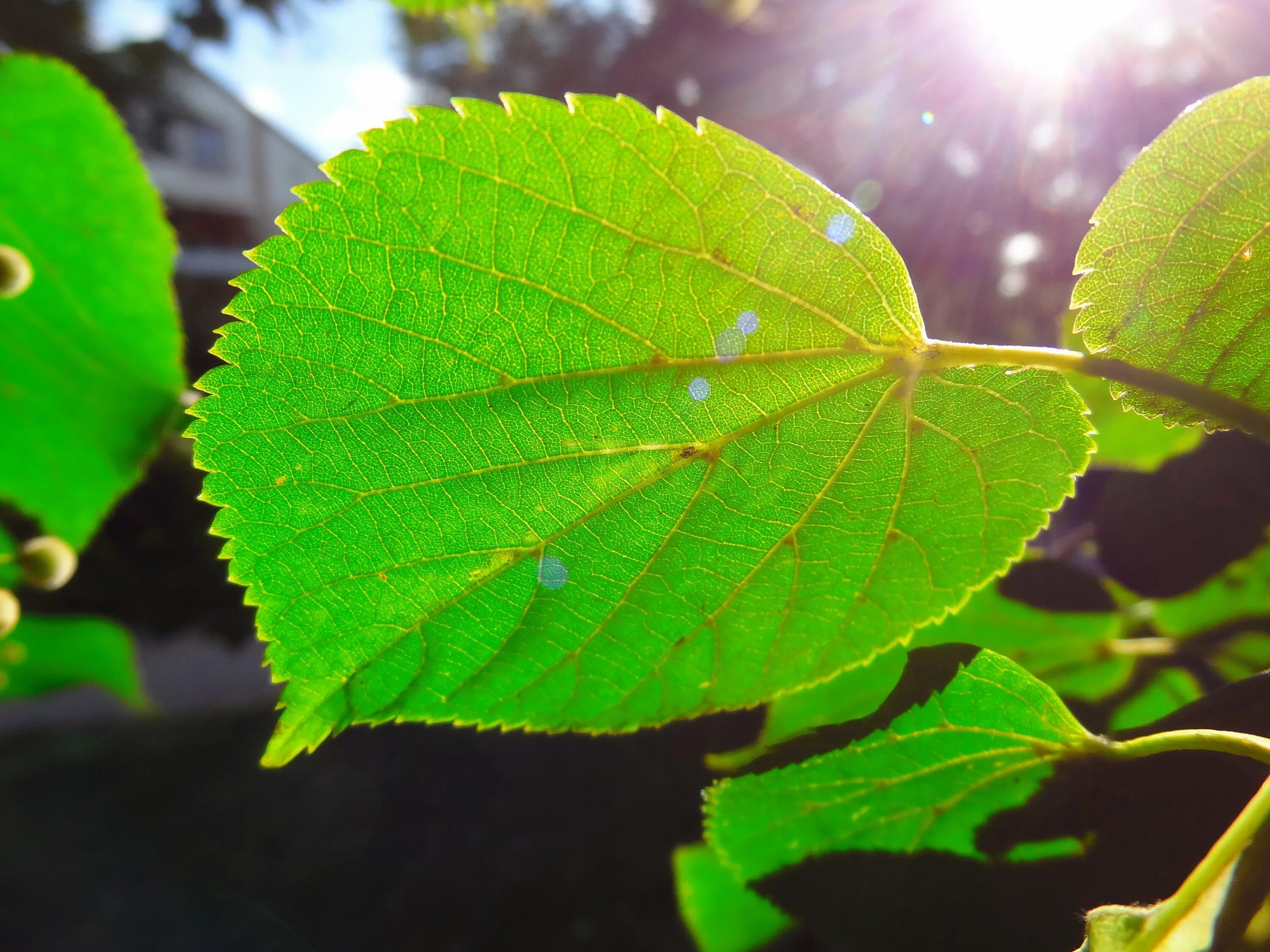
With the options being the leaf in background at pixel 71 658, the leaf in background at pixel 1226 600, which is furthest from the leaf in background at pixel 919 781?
the leaf in background at pixel 71 658

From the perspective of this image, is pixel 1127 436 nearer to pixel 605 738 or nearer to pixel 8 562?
pixel 8 562

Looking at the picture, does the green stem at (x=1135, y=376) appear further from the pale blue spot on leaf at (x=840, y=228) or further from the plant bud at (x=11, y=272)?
the plant bud at (x=11, y=272)

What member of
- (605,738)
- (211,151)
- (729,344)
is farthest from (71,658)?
(211,151)

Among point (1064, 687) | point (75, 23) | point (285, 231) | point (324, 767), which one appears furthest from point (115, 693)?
point (75, 23)

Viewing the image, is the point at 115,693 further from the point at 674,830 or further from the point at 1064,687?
the point at 674,830

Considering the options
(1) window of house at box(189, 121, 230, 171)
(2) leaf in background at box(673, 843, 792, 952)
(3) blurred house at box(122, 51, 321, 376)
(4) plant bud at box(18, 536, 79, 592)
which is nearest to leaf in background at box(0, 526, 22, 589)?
(4) plant bud at box(18, 536, 79, 592)
